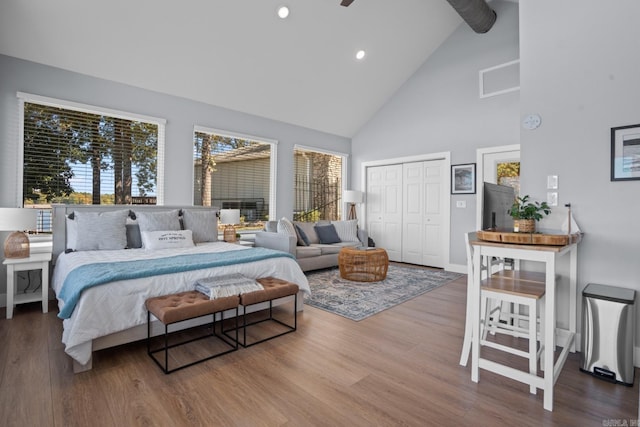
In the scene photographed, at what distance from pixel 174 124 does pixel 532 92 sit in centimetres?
439

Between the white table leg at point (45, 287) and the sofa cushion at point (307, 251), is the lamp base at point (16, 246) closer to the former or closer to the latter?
the white table leg at point (45, 287)

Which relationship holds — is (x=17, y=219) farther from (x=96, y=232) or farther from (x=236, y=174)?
(x=236, y=174)

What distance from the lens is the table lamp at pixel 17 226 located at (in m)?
3.09

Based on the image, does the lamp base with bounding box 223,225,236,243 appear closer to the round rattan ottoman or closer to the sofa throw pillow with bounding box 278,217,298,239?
the sofa throw pillow with bounding box 278,217,298,239

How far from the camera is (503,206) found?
2809 millimetres

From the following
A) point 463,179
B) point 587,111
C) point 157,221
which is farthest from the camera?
point 463,179

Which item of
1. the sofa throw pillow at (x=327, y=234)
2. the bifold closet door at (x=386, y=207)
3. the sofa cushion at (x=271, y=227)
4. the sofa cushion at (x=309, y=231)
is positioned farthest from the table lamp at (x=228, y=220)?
the bifold closet door at (x=386, y=207)

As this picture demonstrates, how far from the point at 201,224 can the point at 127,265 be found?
67.4 inches

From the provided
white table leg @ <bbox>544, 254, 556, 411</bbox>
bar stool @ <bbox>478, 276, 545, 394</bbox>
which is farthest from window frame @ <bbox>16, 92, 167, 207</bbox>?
white table leg @ <bbox>544, 254, 556, 411</bbox>

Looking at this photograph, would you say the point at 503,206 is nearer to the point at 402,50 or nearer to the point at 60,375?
the point at 60,375

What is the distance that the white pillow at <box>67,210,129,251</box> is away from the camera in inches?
136

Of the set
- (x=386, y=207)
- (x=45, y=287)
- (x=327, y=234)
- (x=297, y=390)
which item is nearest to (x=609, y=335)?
(x=297, y=390)

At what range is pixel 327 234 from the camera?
5.86m

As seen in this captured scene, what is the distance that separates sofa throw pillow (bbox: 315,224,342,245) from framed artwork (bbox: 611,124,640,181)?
4016mm
